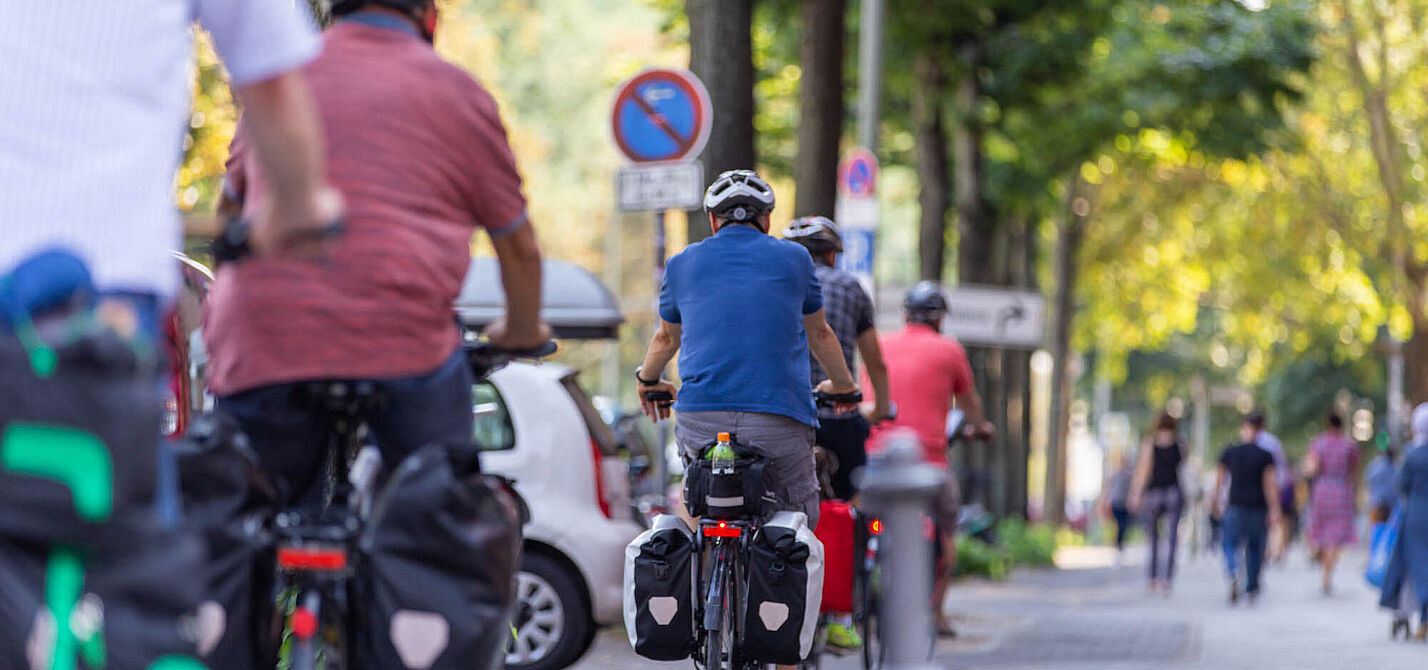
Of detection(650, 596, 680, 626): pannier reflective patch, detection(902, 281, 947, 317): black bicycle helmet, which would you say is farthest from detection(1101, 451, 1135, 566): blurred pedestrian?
detection(650, 596, 680, 626): pannier reflective patch

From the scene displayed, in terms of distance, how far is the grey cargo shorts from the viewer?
22.4ft

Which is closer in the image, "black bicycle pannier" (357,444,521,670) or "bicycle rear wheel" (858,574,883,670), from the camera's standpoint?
"black bicycle pannier" (357,444,521,670)

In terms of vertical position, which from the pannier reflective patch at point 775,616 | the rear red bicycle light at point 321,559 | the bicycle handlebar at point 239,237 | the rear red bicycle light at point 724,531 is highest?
the bicycle handlebar at point 239,237

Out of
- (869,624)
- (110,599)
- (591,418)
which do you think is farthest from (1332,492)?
(110,599)

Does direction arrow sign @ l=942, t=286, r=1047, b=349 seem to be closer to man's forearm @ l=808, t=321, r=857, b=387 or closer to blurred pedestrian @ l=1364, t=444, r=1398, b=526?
blurred pedestrian @ l=1364, t=444, r=1398, b=526

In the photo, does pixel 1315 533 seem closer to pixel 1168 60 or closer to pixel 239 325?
pixel 1168 60

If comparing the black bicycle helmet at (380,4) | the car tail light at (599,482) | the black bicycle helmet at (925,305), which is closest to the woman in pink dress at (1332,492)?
the black bicycle helmet at (925,305)

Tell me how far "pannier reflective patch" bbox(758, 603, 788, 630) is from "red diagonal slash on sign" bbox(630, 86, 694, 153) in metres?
4.46

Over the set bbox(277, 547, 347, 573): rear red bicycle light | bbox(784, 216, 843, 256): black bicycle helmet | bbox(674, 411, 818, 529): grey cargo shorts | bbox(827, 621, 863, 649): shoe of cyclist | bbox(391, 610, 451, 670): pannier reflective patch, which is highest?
bbox(784, 216, 843, 256): black bicycle helmet

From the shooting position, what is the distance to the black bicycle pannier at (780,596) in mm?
6637

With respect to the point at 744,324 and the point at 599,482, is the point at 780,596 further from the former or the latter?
the point at 599,482

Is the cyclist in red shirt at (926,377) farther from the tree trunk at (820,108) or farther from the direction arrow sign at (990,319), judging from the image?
the direction arrow sign at (990,319)

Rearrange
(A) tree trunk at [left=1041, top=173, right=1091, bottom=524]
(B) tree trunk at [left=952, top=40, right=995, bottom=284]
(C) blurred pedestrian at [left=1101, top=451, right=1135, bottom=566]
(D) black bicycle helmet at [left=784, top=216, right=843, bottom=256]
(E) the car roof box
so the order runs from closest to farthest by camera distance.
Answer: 1. (D) black bicycle helmet at [left=784, top=216, right=843, bottom=256]
2. (E) the car roof box
3. (B) tree trunk at [left=952, top=40, right=995, bottom=284]
4. (C) blurred pedestrian at [left=1101, top=451, right=1135, bottom=566]
5. (A) tree trunk at [left=1041, top=173, right=1091, bottom=524]

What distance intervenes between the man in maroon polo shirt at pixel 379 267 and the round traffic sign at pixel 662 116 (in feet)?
22.4
